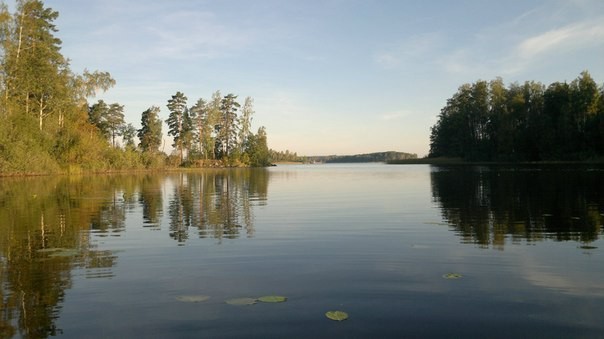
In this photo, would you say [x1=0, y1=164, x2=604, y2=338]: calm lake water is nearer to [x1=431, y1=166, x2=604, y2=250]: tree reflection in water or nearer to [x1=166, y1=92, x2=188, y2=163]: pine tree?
[x1=431, y1=166, x2=604, y2=250]: tree reflection in water

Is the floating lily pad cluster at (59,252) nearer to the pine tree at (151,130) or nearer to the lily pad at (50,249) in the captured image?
the lily pad at (50,249)

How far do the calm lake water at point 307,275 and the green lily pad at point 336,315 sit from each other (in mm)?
100

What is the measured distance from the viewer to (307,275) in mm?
8391

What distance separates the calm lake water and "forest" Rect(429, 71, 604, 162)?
81787 mm

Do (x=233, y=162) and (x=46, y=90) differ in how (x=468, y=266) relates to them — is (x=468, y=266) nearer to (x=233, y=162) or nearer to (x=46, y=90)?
(x=46, y=90)

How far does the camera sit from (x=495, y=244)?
36.4 ft

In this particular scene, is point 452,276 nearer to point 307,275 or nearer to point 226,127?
point 307,275

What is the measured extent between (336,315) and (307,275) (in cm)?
235

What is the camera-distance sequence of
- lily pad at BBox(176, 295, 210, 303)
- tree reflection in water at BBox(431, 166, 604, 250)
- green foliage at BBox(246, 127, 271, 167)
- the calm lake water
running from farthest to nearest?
green foliage at BBox(246, 127, 271, 167), tree reflection in water at BBox(431, 166, 604, 250), lily pad at BBox(176, 295, 210, 303), the calm lake water

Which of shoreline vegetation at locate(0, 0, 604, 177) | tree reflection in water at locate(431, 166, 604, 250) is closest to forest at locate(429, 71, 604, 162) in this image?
shoreline vegetation at locate(0, 0, 604, 177)

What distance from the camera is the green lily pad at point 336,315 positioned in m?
5.99

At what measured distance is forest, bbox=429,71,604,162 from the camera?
85.4 m

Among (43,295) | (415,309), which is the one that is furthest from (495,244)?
(43,295)

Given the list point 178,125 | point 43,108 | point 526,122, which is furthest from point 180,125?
point 526,122
